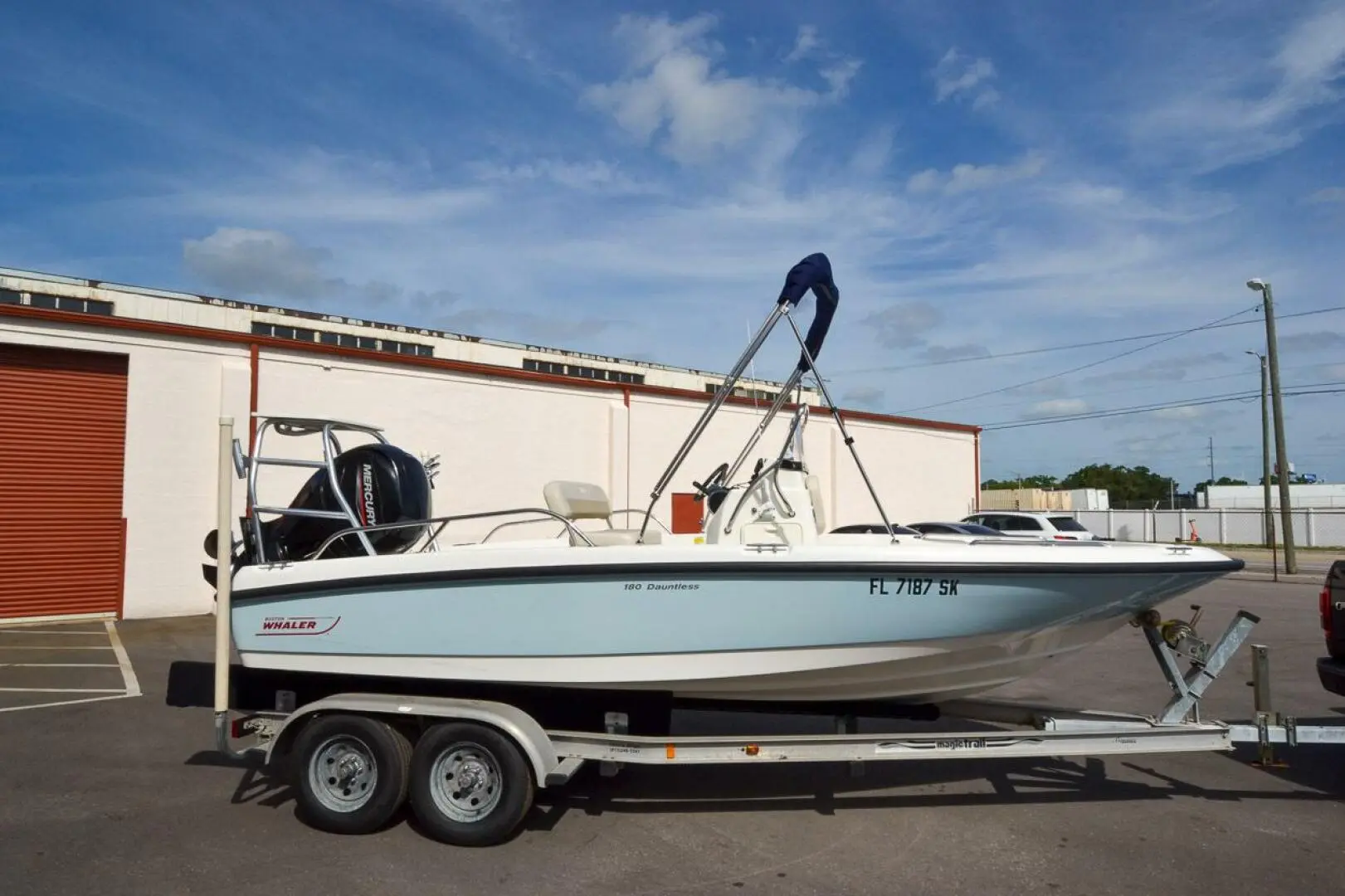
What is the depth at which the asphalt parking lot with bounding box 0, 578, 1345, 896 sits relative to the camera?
13.5 feet

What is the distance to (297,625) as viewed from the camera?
490cm

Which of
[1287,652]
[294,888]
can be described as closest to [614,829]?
[294,888]

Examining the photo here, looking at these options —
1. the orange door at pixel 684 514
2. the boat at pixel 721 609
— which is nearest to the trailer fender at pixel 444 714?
the boat at pixel 721 609

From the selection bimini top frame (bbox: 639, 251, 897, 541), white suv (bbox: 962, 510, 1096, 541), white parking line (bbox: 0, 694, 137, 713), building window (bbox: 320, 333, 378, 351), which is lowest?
white parking line (bbox: 0, 694, 137, 713)

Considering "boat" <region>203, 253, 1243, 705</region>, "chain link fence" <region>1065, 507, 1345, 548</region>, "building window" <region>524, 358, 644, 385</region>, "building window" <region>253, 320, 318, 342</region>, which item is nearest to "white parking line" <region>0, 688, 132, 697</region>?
"boat" <region>203, 253, 1243, 705</region>

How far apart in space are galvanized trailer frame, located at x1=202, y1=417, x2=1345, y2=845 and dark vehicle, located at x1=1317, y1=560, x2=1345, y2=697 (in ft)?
1.81

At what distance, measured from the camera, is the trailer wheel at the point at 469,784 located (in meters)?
4.54

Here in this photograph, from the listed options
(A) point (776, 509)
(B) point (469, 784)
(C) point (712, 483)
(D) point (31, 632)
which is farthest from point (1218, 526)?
(B) point (469, 784)

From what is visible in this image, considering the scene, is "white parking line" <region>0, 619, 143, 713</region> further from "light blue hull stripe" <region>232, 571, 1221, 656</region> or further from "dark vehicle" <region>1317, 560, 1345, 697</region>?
"dark vehicle" <region>1317, 560, 1345, 697</region>

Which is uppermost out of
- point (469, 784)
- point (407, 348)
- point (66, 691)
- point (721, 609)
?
point (407, 348)

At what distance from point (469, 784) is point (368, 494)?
1720 millimetres

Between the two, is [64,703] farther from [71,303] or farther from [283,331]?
[283,331]

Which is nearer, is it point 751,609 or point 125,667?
point 751,609

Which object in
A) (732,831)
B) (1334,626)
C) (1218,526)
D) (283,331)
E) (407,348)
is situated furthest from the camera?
(1218,526)
